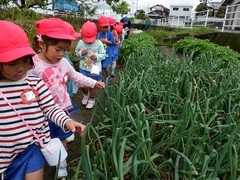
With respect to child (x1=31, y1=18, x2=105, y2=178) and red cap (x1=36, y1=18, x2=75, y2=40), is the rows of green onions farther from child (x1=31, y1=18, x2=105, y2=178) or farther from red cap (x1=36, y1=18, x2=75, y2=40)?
red cap (x1=36, y1=18, x2=75, y2=40)

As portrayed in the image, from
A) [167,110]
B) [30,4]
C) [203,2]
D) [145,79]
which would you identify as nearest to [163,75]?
[145,79]

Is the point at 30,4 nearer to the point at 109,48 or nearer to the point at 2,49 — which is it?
the point at 109,48

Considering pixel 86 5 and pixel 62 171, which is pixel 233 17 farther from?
pixel 62 171

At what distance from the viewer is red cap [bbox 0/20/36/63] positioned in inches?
40.7

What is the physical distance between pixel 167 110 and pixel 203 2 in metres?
42.3

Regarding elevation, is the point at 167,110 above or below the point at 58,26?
below

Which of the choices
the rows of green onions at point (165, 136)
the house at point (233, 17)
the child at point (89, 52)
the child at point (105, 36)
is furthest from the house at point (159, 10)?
the rows of green onions at point (165, 136)

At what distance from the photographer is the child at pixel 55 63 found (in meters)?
1.50

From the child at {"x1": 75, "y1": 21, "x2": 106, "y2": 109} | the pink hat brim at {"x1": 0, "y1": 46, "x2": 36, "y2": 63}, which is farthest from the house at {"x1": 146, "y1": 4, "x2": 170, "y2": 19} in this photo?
the pink hat brim at {"x1": 0, "y1": 46, "x2": 36, "y2": 63}

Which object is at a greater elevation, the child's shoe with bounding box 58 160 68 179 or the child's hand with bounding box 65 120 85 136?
the child's hand with bounding box 65 120 85 136

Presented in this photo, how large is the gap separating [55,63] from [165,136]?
2.97 ft

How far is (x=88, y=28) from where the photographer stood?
2900mm

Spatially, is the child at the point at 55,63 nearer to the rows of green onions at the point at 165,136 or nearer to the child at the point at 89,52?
the rows of green onions at the point at 165,136

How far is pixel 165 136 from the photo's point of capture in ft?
4.95
